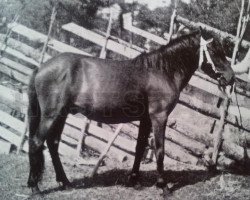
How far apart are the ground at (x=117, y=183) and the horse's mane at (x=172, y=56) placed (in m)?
2.01

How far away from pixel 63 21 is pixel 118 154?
10.6m

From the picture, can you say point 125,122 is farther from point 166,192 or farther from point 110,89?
point 166,192

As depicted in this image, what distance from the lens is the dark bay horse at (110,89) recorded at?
18.0 feet

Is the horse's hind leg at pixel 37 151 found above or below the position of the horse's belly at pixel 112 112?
below

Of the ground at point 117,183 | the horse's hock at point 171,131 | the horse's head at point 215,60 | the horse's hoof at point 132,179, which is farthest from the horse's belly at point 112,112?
the horse's hock at point 171,131

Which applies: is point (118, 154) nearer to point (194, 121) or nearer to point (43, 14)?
point (194, 121)

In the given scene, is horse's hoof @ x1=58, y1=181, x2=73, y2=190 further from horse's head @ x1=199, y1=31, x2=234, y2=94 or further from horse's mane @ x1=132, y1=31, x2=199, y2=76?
horse's head @ x1=199, y1=31, x2=234, y2=94

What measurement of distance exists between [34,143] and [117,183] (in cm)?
167

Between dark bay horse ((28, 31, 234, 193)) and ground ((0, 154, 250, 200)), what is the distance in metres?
0.28

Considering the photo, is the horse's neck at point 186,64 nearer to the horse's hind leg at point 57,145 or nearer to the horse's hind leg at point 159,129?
the horse's hind leg at point 159,129

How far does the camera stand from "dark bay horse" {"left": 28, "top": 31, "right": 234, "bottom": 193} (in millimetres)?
5477

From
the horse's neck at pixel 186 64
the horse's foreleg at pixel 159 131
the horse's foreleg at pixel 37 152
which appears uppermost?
the horse's neck at pixel 186 64

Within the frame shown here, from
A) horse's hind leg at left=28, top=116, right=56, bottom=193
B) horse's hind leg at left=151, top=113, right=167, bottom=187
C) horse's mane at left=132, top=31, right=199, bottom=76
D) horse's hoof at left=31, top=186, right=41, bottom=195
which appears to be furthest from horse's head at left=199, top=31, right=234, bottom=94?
horse's hoof at left=31, top=186, right=41, bottom=195

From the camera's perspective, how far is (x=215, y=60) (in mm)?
5836
